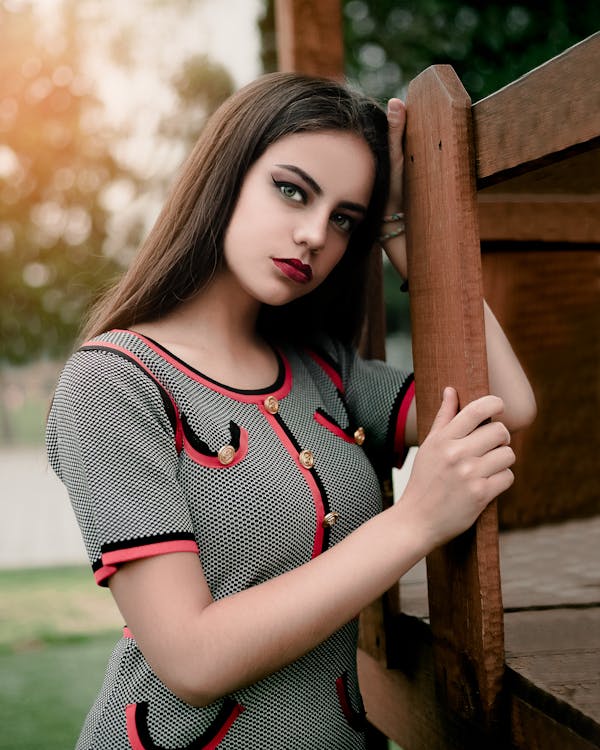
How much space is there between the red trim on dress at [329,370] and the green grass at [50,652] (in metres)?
2.34

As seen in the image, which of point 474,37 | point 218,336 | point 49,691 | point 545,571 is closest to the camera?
point 218,336

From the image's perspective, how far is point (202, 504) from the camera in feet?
4.06

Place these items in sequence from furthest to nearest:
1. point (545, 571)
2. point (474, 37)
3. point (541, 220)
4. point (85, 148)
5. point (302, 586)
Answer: point (85, 148) < point (474, 37) < point (541, 220) < point (545, 571) < point (302, 586)

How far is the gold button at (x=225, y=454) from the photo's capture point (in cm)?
126

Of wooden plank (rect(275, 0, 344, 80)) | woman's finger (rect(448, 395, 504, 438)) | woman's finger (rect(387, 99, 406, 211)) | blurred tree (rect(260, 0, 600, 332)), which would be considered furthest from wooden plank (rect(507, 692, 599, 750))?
blurred tree (rect(260, 0, 600, 332))

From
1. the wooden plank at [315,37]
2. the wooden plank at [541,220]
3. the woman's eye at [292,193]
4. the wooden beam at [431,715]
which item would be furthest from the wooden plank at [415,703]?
the wooden plank at [315,37]

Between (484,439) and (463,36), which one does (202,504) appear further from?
(463,36)

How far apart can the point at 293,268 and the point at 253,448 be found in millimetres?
283

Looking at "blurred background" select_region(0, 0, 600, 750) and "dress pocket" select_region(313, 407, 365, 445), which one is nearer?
"dress pocket" select_region(313, 407, 365, 445)

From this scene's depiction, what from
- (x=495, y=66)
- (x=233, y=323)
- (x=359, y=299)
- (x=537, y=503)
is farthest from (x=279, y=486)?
(x=495, y=66)

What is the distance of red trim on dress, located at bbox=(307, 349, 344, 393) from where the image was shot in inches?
63.8

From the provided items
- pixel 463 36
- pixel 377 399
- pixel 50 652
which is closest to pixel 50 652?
pixel 50 652

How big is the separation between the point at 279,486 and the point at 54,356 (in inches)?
632

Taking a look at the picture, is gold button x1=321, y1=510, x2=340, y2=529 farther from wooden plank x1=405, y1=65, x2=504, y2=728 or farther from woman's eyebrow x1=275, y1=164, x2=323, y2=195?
woman's eyebrow x1=275, y1=164, x2=323, y2=195
